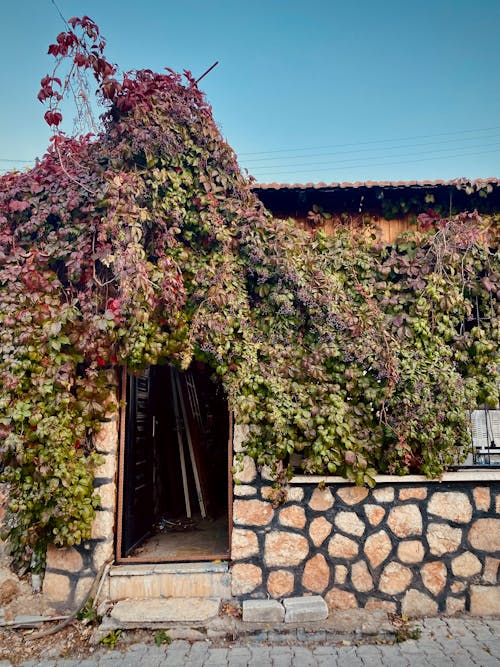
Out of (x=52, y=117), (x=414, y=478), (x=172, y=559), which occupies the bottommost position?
(x=172, y=559)

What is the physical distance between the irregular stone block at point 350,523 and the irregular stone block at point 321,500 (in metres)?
0.13

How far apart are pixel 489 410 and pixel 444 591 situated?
2068 millimetres

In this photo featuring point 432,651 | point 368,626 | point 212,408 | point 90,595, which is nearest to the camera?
point 432,651

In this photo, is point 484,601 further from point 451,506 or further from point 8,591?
point 8,591

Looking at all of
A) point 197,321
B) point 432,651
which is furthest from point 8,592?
point 432,651

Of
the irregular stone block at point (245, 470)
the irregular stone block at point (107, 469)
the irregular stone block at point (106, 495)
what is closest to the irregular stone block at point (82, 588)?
the irregular stone block at point (106, 495)

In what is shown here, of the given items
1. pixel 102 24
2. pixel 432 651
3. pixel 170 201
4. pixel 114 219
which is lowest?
pixel 432 651

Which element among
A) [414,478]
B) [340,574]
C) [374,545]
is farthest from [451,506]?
[340,574]

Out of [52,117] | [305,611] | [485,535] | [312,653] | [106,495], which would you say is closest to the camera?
[312,653]

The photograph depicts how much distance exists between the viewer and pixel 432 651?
3117mm

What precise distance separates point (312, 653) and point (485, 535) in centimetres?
191

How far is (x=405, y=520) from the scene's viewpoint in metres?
3.79

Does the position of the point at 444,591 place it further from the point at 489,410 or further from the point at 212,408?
the point at 212,408

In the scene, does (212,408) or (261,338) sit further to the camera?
(212,408)
